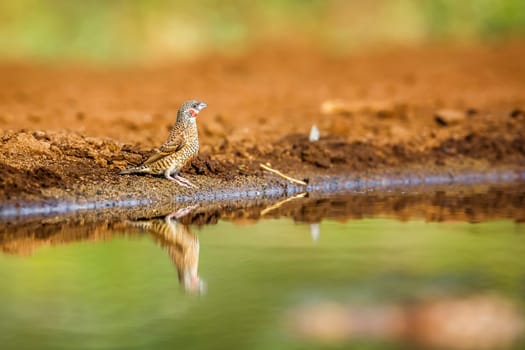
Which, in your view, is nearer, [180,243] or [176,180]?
[180,243]

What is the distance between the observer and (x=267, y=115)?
14070 mm

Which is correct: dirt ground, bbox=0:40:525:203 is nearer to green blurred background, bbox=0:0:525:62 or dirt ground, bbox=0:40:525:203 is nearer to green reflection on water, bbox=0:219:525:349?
green blurred background, bbox=0:0:525:62

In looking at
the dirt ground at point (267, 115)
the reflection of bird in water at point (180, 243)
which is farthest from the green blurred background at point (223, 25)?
the reflection of bird in water at point (180, 243)

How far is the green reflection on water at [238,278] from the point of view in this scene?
19.1 feet

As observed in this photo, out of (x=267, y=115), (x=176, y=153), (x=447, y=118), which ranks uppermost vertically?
→ (x=267, y=115)

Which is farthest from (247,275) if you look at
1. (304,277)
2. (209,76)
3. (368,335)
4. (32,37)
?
(32,37)

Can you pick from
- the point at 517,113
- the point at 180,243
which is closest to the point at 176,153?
the point at 180,243

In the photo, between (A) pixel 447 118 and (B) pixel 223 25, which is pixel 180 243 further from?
(B) pixel 223 25

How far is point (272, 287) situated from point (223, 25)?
13.8 metres

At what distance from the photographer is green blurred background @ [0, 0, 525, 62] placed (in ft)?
63.1

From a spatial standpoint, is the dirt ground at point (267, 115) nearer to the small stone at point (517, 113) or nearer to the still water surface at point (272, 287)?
the small stone at point (517, 113)

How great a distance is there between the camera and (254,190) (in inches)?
398

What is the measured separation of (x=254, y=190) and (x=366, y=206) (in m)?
1.09

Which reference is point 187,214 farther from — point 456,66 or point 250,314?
point 456,66
